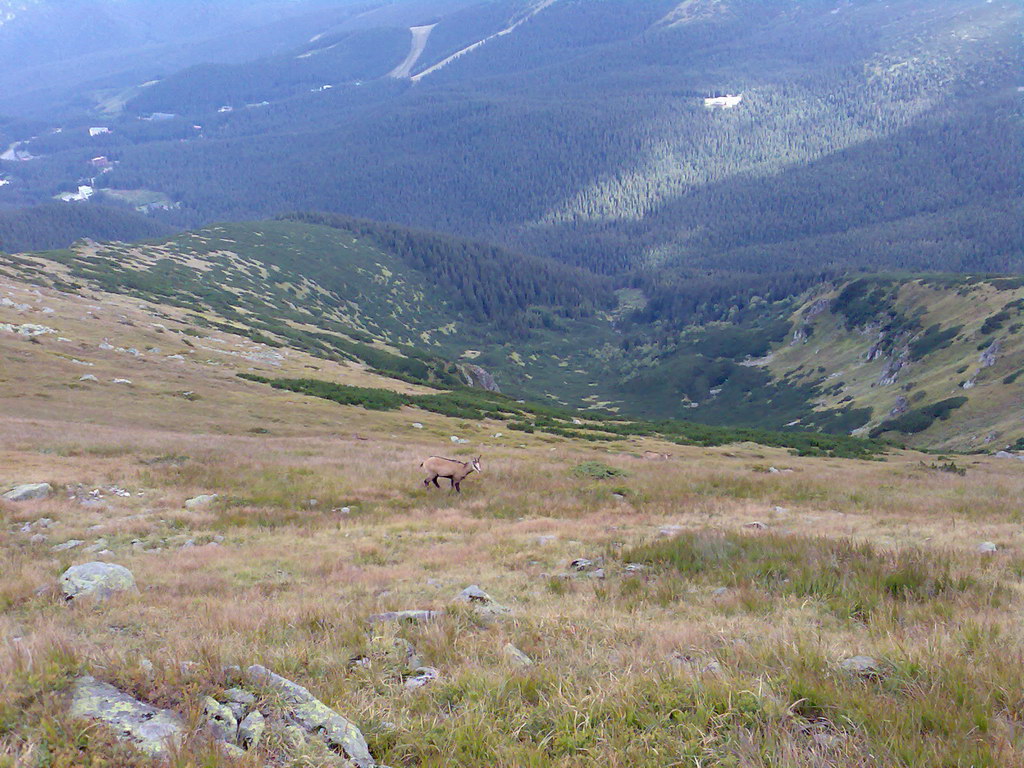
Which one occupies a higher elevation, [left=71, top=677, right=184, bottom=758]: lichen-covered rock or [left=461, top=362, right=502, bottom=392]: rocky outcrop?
[left=71, top=677, right=184, bottom=758]: lichen-covered rock

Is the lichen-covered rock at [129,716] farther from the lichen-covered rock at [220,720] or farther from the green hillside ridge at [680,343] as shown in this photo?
the green hillside ridge at [680,343]

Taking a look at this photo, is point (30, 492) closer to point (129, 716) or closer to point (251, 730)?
point (129, 716)

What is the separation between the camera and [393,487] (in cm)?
Result: 1794

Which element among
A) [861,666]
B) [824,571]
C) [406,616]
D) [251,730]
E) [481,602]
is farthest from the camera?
[824,571]

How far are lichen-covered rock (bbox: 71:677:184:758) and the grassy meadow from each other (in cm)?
10

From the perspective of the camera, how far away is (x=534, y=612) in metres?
7.14

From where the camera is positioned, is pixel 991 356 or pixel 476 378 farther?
pixel 476 378

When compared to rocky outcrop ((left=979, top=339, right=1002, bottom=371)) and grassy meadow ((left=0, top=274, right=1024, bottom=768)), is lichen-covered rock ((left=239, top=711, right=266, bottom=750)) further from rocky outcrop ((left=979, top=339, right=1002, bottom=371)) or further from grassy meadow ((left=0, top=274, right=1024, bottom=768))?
rocky outcrop ((left=979, top=339, right=1002, bottom=371))

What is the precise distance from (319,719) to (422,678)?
1159 mm

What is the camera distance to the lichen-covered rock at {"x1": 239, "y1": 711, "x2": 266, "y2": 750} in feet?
12.9

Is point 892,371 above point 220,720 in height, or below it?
below

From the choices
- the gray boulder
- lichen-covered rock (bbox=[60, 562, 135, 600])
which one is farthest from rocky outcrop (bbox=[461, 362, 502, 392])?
lichen-covered rock (bbox=[60, 562, 135, 600])

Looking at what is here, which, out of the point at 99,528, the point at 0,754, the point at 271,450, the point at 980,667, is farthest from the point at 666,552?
the point at 271,450

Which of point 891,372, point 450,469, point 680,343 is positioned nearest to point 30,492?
point 450,469
